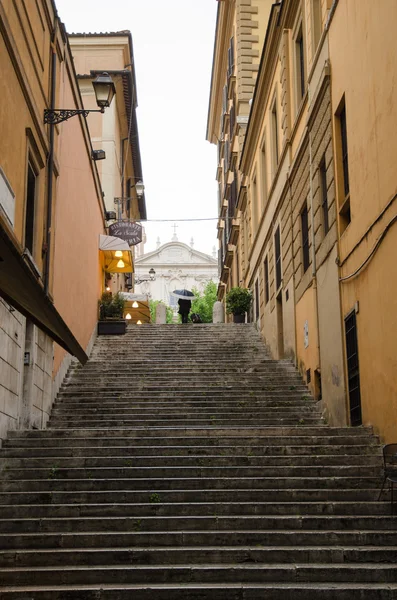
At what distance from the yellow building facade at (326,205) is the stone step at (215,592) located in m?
3.76

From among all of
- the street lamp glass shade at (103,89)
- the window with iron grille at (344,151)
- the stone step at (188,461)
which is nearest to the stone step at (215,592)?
the stone step at (188,461)

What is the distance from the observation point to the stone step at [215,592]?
22.0 feet

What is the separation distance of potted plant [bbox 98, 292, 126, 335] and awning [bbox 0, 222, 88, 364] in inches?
607

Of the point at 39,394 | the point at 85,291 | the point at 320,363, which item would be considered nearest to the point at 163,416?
the point at 39,394

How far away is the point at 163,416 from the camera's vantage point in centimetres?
1338

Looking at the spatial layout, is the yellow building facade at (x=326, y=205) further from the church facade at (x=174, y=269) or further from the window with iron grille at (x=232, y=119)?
the church facade at (x=174, y=269)

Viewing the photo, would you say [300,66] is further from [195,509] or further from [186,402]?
[195,509]

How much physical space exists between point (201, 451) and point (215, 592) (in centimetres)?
363

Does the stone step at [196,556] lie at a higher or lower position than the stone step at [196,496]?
lower

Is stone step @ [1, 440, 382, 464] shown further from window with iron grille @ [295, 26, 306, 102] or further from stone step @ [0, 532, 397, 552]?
window with iron grille @ [295, 26, 306, 102]

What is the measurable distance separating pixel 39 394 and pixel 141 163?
100ft

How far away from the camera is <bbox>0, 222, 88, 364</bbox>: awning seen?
4.66 m

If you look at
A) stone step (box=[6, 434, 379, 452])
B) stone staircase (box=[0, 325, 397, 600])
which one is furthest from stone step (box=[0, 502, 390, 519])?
stone step (box=[6, 434, 379, 452])

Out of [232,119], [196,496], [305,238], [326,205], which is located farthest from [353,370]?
[232,119]
